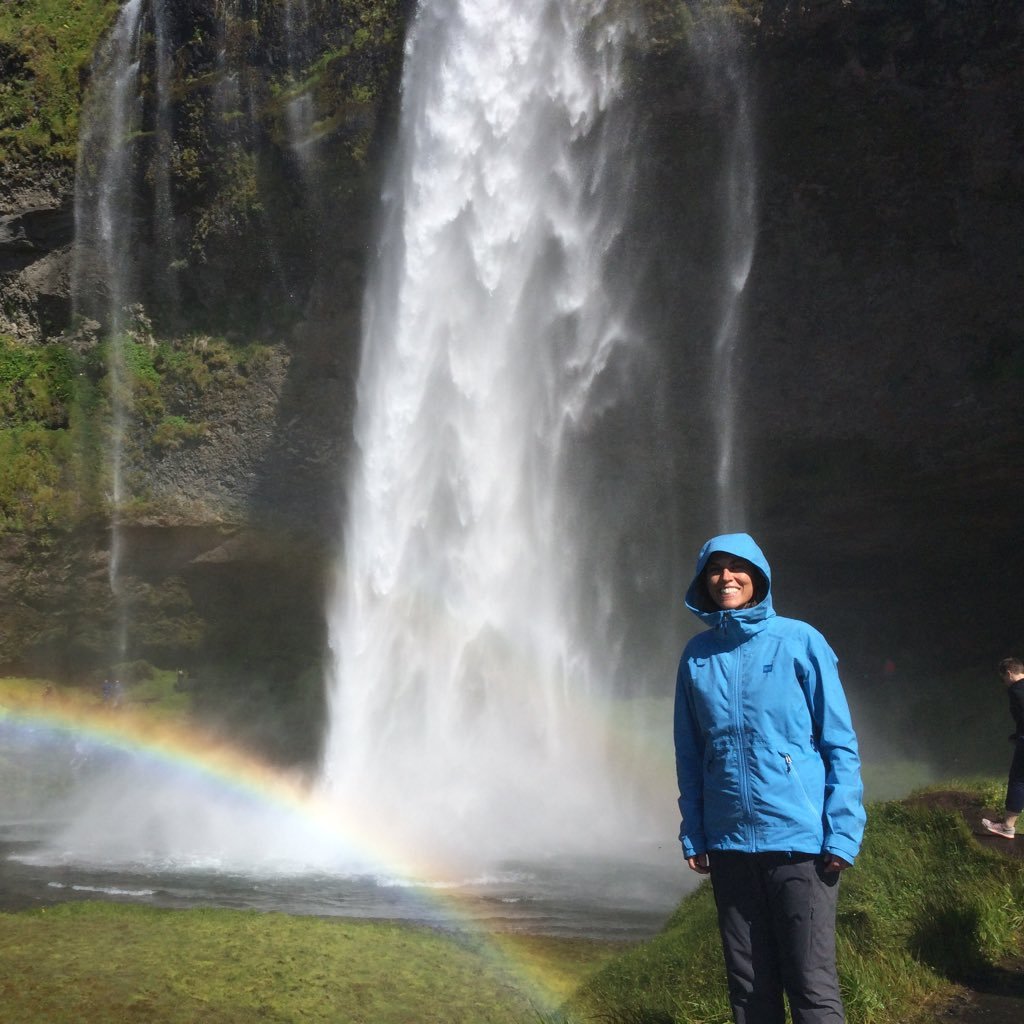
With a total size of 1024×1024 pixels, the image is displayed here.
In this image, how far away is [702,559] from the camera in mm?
3381

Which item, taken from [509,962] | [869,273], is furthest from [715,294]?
[509,962]

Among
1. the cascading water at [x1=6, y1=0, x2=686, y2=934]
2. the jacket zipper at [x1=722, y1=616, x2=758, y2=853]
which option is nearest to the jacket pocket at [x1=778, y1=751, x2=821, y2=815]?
the jacket zipper at [x1=722, y1=616, x2=758, y2=853]

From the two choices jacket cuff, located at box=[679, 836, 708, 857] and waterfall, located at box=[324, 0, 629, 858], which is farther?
waterfall, located at box=[324, 0, 629, 858]

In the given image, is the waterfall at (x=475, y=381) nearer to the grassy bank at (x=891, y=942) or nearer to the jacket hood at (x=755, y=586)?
the grassy bank at (x=891, y=942)

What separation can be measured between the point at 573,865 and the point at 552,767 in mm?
5702

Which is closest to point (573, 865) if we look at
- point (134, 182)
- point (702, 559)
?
point (702, 559)

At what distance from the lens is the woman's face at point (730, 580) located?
3344 mm

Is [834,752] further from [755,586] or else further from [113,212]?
[113,212]

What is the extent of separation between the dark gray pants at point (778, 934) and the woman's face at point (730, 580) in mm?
765

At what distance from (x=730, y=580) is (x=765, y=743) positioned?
20.2 inches

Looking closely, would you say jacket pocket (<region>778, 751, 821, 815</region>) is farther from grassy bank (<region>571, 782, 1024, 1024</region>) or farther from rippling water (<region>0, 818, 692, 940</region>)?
rippling water (<region>0, 818, 692, 940</region>)

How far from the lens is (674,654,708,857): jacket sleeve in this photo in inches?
129

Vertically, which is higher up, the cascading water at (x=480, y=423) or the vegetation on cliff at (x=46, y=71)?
the vegetation on cliff at (x=46, y=71)

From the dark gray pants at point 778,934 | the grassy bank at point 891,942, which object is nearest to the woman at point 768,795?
the dark gray pants at point 778,934
